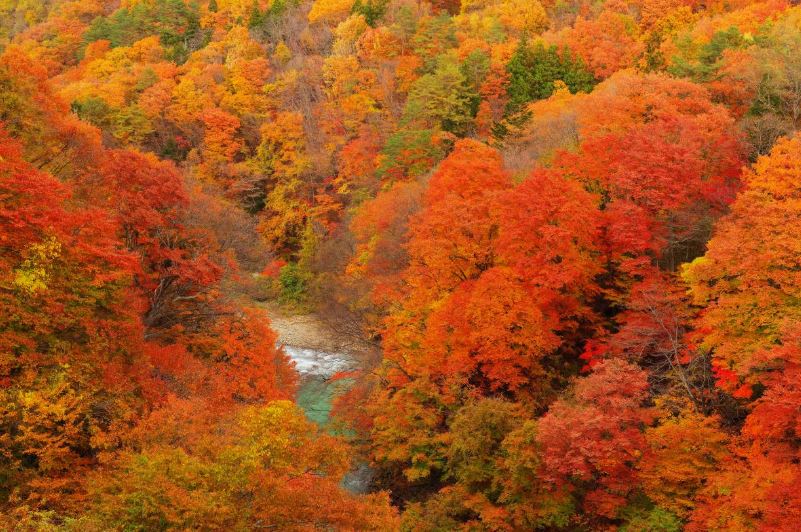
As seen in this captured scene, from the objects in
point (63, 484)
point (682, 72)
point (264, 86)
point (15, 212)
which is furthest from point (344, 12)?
point (63, 484)

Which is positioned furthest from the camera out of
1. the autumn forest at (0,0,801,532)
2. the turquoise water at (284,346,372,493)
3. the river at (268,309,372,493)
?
the river at (268,309,372,493)

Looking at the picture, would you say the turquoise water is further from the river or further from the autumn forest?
the autumn forest

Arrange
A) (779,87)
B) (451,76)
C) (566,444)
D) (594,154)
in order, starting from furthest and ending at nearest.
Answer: (451,76), (779,87), (594,154), (566,444)

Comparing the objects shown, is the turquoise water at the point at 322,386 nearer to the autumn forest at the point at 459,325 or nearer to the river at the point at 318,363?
the river at the point at 318,363

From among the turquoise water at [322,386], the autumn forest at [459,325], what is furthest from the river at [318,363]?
the autumn forest at [459,325]

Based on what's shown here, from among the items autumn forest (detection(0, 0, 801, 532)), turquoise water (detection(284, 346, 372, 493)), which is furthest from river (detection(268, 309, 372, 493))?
autumn forest (detection(0, 0, 801, 532))

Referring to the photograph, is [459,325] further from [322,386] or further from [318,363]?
[318,363]

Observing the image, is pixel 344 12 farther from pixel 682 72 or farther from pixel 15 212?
pixel 15 212

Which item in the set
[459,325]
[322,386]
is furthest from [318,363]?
[459,325]
